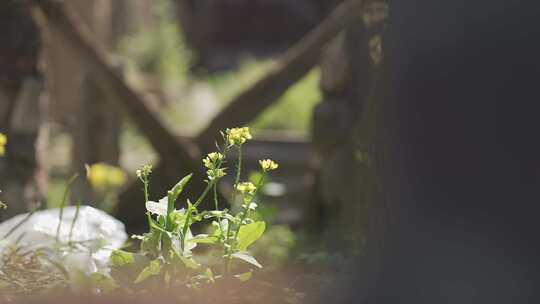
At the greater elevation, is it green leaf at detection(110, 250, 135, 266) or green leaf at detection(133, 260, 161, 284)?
green leaf at detection(110, 250, 135, 266)

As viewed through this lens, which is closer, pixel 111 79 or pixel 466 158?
pixel 466 158

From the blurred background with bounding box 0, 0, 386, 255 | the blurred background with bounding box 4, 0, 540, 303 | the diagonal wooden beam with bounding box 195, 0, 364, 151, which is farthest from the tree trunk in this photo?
the diagonal wooden beam with bounding box 195, 0, 364, 151

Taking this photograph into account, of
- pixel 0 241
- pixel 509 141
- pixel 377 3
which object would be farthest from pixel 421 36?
pixel 0 241

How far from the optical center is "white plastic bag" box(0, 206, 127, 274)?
160 centimetres

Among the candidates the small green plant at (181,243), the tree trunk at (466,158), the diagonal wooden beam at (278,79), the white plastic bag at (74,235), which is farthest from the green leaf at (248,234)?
the diagonal wooden beam at (278,79)

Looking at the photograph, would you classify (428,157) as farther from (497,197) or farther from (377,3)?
(377,3)

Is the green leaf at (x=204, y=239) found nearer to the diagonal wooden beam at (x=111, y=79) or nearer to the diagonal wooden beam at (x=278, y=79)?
the diagonal wooden beam at (x=278, y=79)

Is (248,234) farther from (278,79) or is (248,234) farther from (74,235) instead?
(278,79)

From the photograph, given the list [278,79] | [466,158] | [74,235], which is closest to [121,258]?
[74,235]

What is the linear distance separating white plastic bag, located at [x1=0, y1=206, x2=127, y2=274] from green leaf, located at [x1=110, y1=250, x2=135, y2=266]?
7 cm

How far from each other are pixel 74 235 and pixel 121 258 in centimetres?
32

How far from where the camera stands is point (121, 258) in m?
1.49

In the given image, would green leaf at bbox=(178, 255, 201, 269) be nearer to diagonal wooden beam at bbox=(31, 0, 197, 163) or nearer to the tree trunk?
the tree trunk

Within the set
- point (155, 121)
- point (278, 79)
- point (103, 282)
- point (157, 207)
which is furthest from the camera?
point (155, 121)
